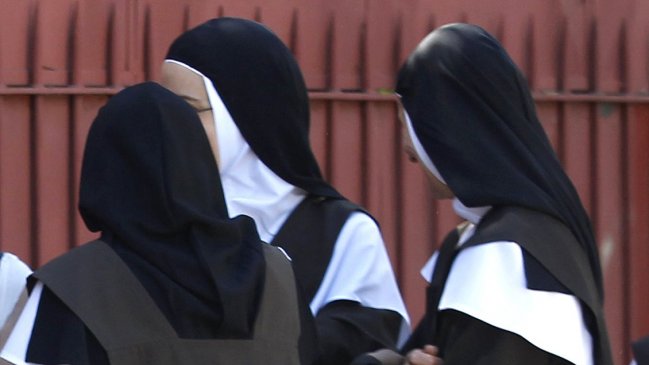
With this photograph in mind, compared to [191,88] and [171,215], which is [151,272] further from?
[191,88]

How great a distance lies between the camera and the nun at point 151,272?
2.76 metres

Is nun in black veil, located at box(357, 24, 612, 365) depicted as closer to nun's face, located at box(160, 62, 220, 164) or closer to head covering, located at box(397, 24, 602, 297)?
head covering, located at box(397, 24, 602, 297)

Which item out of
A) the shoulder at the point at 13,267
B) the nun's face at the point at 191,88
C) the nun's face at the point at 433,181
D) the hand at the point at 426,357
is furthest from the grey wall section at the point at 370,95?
the hand at the point at 426,357

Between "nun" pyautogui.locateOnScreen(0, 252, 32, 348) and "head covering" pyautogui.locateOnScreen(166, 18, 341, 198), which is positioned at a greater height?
"head covering" pyautogui.locateOnScreen(166, 18, 341, 198)

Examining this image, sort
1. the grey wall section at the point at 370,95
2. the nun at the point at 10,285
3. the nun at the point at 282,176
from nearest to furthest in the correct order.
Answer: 1. the nun at the point at 10,285
2. the nun at the point at 282,176
3. the grey wall section at the point at 370,95

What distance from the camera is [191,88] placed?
3758 mm

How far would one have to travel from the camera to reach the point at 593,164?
5.67m

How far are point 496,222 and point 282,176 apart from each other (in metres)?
0.73

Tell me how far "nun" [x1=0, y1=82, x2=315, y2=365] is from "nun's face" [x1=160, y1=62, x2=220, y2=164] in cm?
79

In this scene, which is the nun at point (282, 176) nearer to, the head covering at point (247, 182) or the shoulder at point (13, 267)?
the head covering at point (247, 182)

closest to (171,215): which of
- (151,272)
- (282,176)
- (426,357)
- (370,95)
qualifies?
(151,272)

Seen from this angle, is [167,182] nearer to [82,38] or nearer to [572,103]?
[82,38]

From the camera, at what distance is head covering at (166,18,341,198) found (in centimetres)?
374

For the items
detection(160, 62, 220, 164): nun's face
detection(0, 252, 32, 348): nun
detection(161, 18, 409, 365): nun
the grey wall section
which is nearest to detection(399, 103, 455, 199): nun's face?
detection(161, 18, 409, 365): nun
